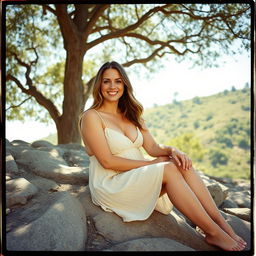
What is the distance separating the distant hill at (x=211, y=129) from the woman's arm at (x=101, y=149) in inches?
1156

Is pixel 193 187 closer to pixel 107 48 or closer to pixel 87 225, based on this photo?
pixel 87 225

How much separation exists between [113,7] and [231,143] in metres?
30.9

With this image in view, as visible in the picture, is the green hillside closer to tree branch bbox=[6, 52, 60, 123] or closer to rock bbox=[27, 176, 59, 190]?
tree branch bbox=[6, 52, 60, 123]

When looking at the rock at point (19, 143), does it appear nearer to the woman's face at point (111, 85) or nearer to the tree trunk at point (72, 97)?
the tree trunk at point (72, 97)

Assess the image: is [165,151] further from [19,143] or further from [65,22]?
[65,22]

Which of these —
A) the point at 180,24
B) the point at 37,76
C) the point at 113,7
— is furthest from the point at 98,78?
the point at 37,76

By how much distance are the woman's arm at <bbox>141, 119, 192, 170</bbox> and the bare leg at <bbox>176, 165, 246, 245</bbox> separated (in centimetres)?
7

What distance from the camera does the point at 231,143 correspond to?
121 ft

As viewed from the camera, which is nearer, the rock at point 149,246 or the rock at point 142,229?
the rock at point 149,246

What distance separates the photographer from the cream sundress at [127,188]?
256 cm

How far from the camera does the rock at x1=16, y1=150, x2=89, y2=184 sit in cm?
345

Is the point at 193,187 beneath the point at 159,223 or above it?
above

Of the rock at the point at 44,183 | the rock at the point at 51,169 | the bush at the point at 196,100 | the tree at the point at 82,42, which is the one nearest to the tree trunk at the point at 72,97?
the tree at the point at 82,42

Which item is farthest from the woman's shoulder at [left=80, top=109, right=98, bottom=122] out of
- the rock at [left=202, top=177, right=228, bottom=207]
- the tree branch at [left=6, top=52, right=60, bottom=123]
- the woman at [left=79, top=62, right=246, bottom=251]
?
the tree branch at [left=6, top=52, right=60, bottom=123]
